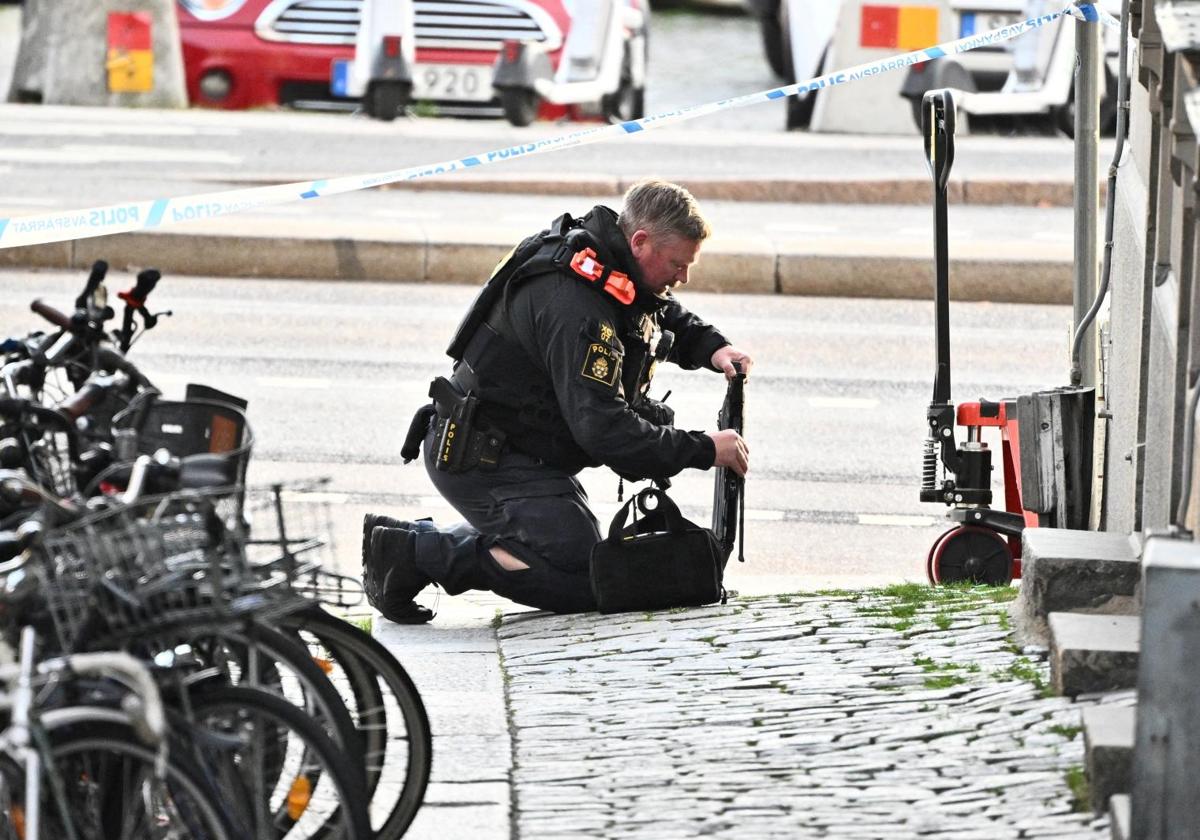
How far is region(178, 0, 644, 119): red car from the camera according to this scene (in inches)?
717

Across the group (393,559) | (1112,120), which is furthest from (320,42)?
(393,559)

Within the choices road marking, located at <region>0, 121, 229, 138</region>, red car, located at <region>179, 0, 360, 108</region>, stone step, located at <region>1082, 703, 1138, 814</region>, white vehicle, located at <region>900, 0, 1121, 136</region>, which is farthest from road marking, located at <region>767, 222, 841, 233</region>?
stone step, located at <region>1082, 703, 1138, 814</region>

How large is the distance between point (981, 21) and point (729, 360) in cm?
1201

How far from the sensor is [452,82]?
61.1 feet

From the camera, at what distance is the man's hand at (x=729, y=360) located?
21.3 feet

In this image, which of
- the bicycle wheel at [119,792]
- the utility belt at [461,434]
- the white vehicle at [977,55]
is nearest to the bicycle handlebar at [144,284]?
the utility belt at [461,434]

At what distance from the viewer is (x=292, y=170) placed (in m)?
15.3

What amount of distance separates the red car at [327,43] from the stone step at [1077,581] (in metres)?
13.2

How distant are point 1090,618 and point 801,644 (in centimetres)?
86

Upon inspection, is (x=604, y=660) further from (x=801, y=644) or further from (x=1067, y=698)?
(x=1067, y=698)

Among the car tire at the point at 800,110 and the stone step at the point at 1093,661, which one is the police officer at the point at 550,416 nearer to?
the stone step at the point at 1093,661

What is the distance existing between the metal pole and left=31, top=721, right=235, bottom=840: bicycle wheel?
4178 millimetres

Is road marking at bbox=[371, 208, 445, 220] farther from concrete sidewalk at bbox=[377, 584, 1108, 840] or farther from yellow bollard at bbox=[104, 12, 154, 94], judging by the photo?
concrete sidewalk at bbox=[377, 584, 1108, 840]

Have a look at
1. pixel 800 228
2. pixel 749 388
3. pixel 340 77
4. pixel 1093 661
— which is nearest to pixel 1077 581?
pixel 1093 661
